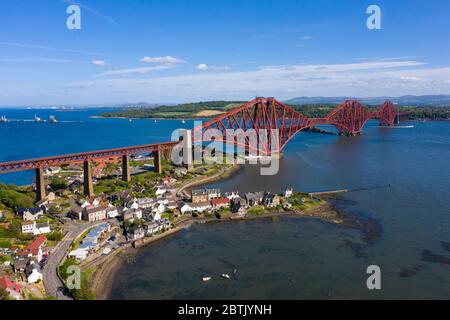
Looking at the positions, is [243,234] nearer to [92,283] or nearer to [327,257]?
[327,257]

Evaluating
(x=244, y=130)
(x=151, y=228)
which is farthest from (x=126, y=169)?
(x=244, y=130)

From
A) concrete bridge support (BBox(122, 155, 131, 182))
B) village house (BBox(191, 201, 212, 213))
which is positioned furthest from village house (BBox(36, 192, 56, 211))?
village house (BBox(191, 201, 212, 213))

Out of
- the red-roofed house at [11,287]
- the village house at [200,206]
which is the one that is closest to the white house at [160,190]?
the village house at [200,206]

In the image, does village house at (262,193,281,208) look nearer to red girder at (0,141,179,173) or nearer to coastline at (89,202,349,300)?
coastline at (89,202,349,300)

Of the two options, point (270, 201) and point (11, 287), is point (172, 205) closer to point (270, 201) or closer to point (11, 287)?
point (270, 201)

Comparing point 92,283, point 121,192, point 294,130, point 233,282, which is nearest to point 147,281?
point 92,283

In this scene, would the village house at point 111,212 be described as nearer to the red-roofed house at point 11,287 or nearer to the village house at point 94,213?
the village house at point 94,213
